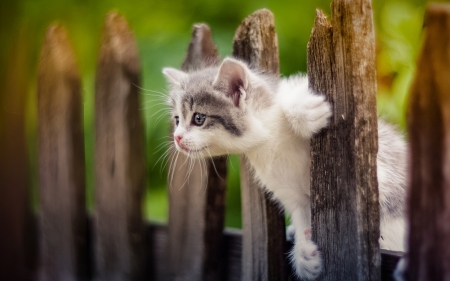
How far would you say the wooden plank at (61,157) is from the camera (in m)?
1.93

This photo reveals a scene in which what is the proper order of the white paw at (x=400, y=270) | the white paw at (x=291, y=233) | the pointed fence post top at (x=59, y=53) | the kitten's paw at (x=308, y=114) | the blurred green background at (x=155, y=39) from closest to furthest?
the white paw at (x=400, y=270) → the kitten's paw at (x=308, y=114) → the white paw at (x=291, y=233) → the pointed fence post top at (x=59, y=53) → the blurred green background at (x=155, y=39)

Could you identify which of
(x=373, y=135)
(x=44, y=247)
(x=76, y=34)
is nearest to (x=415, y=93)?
(x=373, y=135)

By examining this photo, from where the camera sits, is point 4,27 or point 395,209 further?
point 4,27

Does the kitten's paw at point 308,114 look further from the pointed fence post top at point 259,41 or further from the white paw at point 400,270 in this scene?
the white paw at point 400,270

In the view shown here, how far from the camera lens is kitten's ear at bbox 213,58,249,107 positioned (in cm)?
148

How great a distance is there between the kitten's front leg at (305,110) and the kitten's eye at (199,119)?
0.27 m

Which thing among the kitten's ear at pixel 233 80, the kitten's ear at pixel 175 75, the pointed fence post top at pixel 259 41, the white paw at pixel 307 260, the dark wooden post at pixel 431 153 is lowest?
the white paw at pixel 307 260

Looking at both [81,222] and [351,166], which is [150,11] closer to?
[81,222]

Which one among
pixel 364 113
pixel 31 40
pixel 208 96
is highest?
pixel 31 40

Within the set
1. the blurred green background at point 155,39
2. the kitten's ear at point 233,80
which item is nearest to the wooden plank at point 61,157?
the blurred green background at point 155,39

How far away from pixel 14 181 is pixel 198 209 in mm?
1082

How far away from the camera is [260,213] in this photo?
5.30ft

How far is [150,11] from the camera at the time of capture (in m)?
2.63

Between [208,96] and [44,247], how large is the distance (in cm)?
102
